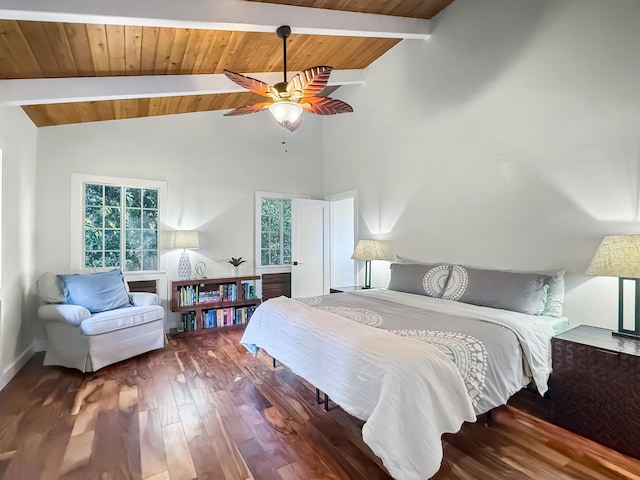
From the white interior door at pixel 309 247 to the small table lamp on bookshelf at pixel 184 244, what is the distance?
158 cm

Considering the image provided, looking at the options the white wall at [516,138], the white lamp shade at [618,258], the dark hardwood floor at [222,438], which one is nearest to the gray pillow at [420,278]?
the white wall at [516,138]

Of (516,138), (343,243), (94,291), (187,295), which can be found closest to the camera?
(516,138)

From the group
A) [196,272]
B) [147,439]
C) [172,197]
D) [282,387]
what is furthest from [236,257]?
[147,439]

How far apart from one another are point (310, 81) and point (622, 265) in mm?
2422

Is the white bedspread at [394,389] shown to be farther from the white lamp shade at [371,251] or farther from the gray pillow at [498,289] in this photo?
the white lamp shade at [371,251]

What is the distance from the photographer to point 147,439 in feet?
6.75

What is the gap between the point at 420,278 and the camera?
3482mm

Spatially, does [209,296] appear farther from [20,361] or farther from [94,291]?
[20,361]

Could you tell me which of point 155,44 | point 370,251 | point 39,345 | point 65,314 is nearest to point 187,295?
point 65,314

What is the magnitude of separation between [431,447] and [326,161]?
494 centimetres

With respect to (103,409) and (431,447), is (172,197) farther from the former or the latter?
(431,447)

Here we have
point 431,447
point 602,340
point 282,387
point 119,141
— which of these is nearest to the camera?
point 431,447

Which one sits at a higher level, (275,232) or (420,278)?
(275,232)

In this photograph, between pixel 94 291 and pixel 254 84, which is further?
pixel 94 291
